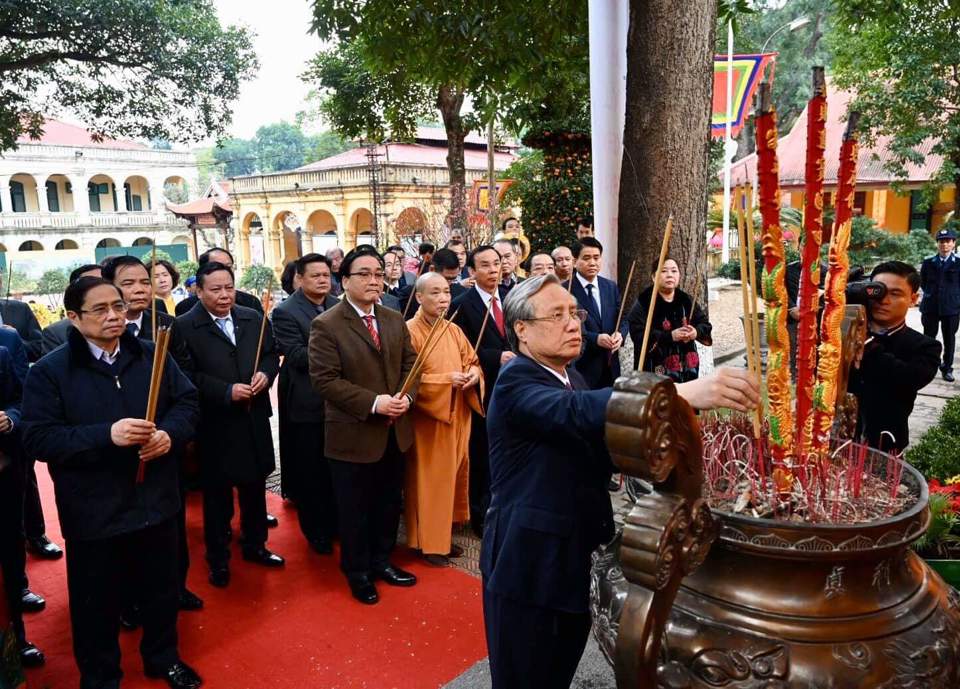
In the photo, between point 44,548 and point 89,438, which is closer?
point 89,438

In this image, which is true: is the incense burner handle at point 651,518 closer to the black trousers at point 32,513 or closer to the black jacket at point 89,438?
the black jacket at point 89,438

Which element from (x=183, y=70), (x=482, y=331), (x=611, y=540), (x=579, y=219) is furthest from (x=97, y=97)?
(x=611, y=540)

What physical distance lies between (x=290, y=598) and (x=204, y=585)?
43 centimetres

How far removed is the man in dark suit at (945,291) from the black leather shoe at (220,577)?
6.31 meters

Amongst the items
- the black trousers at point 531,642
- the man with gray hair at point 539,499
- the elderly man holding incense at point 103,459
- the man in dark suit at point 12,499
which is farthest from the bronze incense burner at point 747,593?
the man in dark suit at point 12,499

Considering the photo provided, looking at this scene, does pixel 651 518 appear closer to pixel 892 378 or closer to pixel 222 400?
pixel 892 378

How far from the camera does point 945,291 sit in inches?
261

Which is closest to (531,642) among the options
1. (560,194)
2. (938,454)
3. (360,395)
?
(360,395)

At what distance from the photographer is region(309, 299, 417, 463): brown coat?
294 cm

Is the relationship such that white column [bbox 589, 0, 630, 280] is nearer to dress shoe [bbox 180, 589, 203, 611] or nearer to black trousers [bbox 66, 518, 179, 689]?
dress shoe [bbox 180, 589, 203, 611]

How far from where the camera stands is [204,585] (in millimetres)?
3164

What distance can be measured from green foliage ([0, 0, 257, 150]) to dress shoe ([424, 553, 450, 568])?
7842 millimetres

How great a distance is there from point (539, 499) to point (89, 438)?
141cm

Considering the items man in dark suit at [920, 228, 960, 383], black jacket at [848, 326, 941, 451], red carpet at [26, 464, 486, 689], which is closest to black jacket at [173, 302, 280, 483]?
red carpet at [26, 464, 486, 689]
